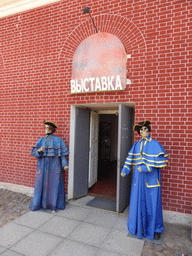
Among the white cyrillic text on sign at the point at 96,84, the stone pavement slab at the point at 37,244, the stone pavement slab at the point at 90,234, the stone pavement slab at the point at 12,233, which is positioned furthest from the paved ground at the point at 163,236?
the white cyrillic text on sign at the point at 96,84

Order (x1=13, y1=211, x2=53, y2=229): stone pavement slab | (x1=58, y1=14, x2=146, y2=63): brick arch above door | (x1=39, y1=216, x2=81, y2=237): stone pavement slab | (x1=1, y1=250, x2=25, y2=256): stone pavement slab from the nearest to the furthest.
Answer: (x1=1, y1=250, x2=25, y2=256): stone pavement slab, (x1=39, y1=216, x2=81, y2=237): stone pavement slab, (x1=13, y1=211, x2=53, y2=229): stone pavement slab, (x1=58, y1=14, x2=146, y2=63): brick arch above door

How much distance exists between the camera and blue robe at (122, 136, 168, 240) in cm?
311

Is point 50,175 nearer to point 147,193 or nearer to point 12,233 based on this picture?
point 12,233

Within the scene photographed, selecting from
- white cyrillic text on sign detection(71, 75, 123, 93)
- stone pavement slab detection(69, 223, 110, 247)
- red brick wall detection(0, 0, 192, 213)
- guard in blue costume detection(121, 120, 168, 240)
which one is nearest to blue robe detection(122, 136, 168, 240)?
→ guard in blue costume detection(121, 120, 168, 240)

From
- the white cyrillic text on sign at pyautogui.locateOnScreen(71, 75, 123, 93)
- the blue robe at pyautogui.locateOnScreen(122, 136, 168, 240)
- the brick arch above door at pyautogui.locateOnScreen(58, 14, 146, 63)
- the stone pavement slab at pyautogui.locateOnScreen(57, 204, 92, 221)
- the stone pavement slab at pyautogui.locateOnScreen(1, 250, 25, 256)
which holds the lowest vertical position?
the stone pavement slab at pyautogui.locateOnScreen(1, 250, 25, 256)

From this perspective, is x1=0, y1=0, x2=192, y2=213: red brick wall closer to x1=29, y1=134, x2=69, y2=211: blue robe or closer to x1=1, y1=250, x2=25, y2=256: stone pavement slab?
x1=29, y1=134, x2=69, y2=211: blue robe

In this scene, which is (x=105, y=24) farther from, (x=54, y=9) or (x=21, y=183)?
(x=21, y=183)

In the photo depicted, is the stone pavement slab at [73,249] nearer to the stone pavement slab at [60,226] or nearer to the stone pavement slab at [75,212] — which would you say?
the stone pavement slab at [60,226]

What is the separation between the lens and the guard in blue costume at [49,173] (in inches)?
164

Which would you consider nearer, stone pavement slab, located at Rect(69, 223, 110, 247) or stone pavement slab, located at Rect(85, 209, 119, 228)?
stone pavement slab, located at Rect(69, 223, 110, 247)

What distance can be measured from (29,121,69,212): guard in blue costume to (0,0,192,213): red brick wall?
0.64 m

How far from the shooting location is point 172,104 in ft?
12.3

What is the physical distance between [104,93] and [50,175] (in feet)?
7.60

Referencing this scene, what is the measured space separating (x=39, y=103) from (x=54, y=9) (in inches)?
103
